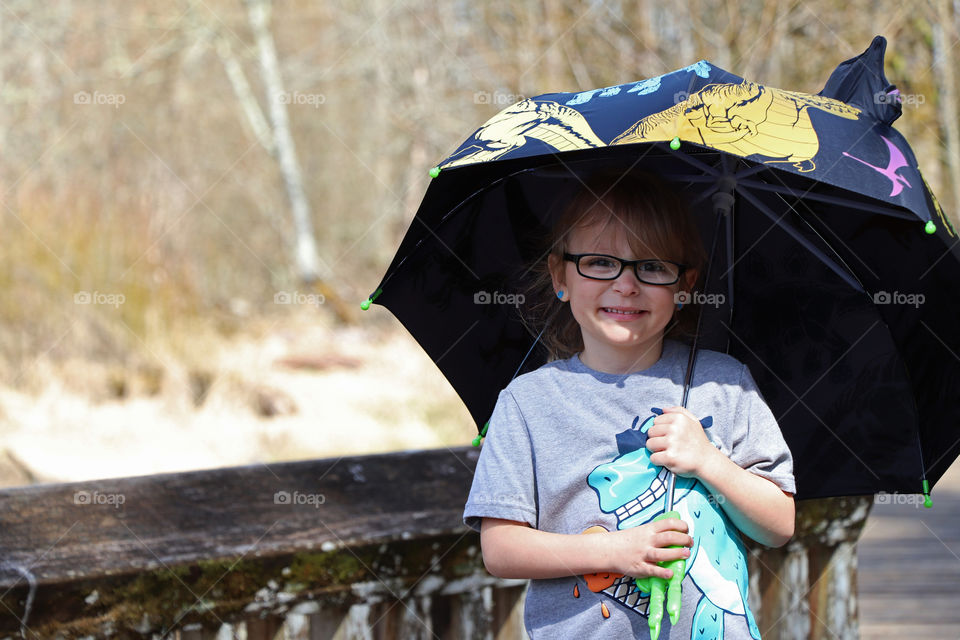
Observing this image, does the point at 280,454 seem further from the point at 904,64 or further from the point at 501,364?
the point at 904,64

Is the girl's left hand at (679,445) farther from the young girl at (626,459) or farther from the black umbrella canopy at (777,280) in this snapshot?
the black umbrella canopy at (777,280)

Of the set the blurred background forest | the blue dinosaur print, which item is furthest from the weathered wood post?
the blurred background forest

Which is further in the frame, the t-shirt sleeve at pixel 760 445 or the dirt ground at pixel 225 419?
the dirt ground at pixel 225 419

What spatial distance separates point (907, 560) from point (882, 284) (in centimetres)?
342

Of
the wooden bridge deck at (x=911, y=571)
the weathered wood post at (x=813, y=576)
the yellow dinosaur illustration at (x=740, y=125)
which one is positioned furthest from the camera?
the wooden bridge deck at (x=911, y=571)

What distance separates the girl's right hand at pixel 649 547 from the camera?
151 centimetres

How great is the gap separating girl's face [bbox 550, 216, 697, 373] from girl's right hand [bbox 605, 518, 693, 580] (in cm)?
31

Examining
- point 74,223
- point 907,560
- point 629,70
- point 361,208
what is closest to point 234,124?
point 361,208

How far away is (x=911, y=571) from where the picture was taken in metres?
4.53

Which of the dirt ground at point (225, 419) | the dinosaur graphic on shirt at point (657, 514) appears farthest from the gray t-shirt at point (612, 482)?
the dirt ground at point (225, 419)

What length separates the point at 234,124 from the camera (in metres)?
16.9

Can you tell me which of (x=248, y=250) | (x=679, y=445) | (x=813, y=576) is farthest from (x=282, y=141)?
(x=679, y=445)

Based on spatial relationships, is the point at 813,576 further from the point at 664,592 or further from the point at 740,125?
the point at 740,125

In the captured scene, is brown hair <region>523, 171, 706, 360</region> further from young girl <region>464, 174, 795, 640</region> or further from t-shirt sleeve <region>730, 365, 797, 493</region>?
t-shirt sleeve <region>730, 365, 797, 493</region>
